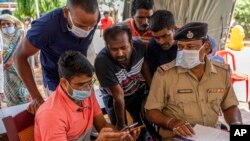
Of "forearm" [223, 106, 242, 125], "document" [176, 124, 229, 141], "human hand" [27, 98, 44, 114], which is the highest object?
"human hand" [27, 98, 44, 114]

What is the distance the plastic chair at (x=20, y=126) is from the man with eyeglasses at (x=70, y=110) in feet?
0.27

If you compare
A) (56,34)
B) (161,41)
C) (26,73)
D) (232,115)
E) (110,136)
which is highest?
(56,34)

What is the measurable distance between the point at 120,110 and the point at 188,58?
2.07 ft

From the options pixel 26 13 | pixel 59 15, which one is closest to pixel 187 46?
pixel 59 15

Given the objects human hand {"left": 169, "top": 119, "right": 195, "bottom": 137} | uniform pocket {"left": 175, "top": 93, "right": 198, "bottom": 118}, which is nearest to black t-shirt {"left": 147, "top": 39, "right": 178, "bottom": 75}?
uniform pocket {"left": 175, "top": 93, "right": 198, "bottom": 118}

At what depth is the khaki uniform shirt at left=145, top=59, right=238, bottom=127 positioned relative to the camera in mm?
2107

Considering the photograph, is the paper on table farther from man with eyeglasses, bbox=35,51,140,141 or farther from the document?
man with eyeglasses, bbox=35,51,140,141

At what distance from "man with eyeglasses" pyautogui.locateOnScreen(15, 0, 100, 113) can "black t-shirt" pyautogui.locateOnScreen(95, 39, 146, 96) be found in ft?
0.73

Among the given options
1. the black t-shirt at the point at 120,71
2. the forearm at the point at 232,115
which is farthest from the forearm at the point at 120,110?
the forearm at the point at 232,115

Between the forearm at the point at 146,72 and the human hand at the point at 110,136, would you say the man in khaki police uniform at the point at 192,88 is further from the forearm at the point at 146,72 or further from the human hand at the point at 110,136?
the human hand at the point at 110,136

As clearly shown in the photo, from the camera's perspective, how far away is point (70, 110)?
5.87 ft

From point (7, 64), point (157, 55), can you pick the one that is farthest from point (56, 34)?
point (7, 64)

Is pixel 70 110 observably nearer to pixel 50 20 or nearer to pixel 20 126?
pixel 20 126

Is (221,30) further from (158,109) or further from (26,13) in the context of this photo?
(26,13)
